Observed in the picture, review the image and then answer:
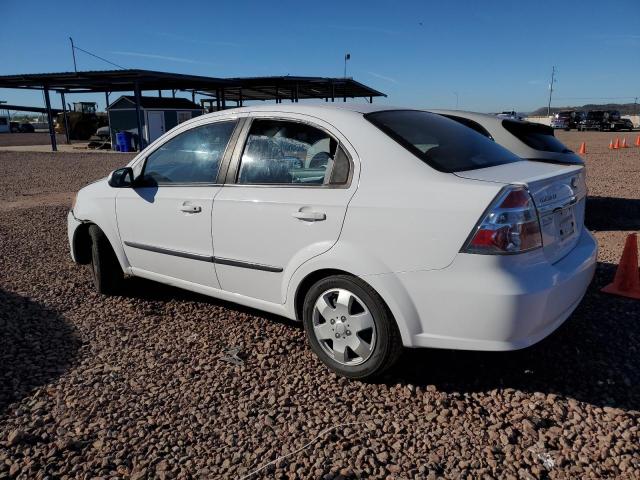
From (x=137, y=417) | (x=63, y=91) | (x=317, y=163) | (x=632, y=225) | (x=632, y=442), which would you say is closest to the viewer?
(x=632, y=442)

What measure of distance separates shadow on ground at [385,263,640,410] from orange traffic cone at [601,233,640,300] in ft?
2.06

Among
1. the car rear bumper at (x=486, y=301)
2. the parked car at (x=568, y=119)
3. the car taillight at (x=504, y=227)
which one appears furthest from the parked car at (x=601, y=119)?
the car taillight at (x=504, y=227)

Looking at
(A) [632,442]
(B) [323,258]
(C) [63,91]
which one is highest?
(C) [63,91]

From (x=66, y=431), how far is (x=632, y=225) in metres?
7.25

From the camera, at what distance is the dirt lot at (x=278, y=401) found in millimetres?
2408

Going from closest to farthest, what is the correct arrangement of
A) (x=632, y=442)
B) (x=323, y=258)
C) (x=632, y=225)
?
(x=632, y=442), (x=323, y=258), (x=632, y=225)

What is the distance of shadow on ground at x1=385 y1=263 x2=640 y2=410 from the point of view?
2.97 m

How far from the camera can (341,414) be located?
278cm

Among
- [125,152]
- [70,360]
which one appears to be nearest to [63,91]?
[125,152]

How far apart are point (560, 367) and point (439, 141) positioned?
163cm

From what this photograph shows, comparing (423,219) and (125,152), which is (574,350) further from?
(125,152)

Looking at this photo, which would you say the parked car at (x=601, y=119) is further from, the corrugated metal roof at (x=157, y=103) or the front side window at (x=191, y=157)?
the front side window at (x=191, y=157)

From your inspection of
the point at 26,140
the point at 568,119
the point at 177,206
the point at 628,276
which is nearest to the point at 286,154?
the point at 177,206

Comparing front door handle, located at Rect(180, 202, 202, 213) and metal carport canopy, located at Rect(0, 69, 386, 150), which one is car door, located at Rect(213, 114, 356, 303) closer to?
front door handle, located at Rect(180, 202, 202, 213)
